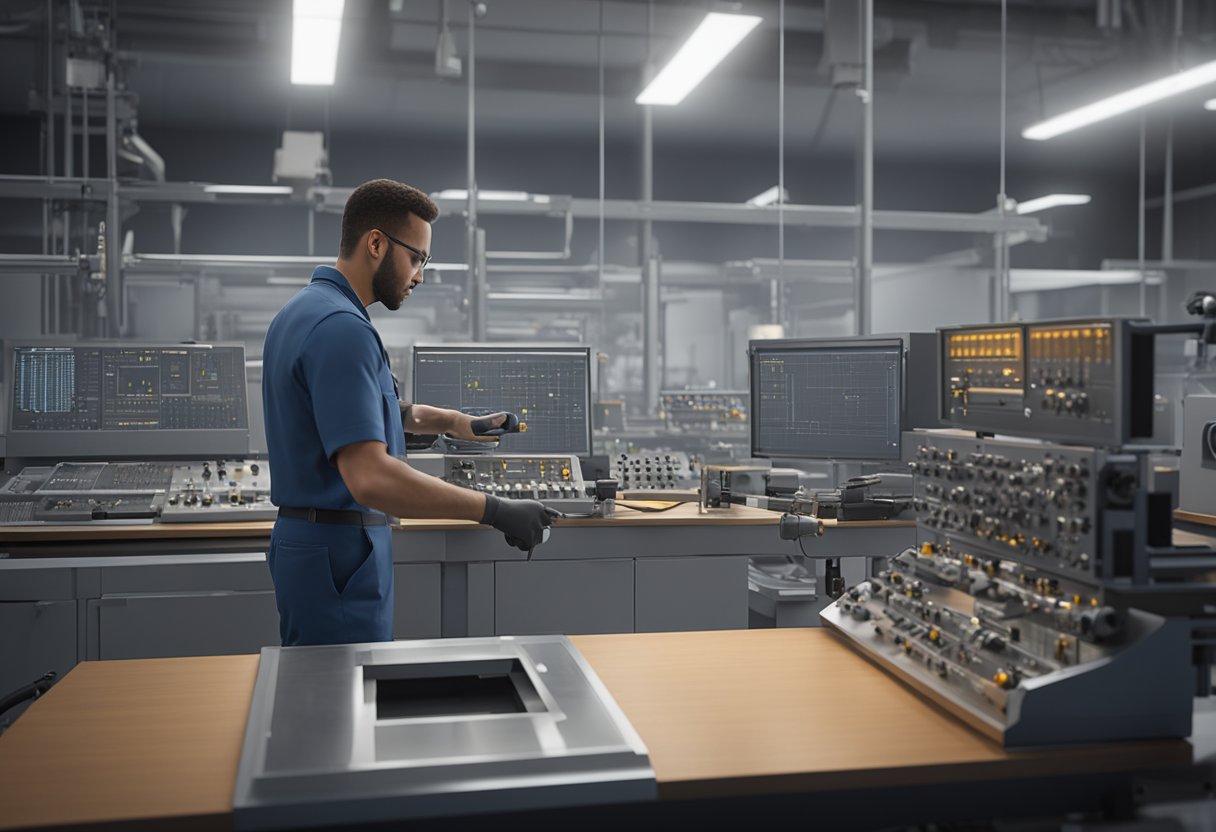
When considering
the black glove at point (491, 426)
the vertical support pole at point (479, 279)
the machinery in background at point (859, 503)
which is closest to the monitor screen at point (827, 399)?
the machinery in background at point (859, 503)

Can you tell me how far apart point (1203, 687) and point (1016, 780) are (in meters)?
0.28

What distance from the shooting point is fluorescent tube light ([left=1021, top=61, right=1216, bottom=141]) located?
16.1 ft

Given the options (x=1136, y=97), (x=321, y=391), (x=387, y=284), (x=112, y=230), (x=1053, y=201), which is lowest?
(x=321, y=391)

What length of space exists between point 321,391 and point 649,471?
2090 millimetres

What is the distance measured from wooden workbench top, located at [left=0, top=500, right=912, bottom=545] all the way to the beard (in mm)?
1085

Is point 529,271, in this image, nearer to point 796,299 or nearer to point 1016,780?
point 796,299

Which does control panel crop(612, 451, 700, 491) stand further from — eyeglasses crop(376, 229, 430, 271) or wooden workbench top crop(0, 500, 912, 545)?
eyeglasses crop(376, 229, 430, 271)

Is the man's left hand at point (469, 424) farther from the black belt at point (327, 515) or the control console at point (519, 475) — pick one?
the black belt at point (327, 515)

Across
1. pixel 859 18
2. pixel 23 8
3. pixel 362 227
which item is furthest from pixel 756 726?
pixel 23 8

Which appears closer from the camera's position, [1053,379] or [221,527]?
[1053,379]

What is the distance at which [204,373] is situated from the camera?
3.64 meters

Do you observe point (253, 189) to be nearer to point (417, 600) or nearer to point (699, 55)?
point (699, 55)

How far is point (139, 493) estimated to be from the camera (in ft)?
10.9

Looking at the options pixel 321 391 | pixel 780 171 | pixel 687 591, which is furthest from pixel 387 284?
pixel 780 171
